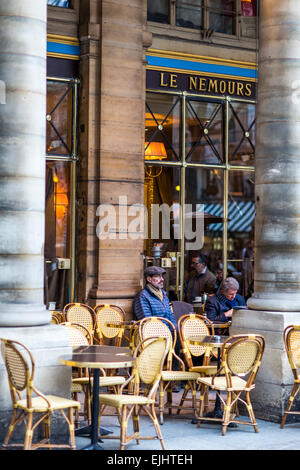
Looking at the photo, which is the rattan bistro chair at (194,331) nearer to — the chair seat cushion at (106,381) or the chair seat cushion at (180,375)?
the chair seat cushion at (180,375)

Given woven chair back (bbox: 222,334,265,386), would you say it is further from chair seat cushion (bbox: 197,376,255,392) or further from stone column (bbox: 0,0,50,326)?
stone column (bbox: 0,0,50,326)

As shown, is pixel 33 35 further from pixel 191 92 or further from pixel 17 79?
pixel 191 92

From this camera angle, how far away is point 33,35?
7527mm

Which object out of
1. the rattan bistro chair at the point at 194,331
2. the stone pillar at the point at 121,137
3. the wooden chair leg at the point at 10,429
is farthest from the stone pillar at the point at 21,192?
the stone pillar at the point at 121,137

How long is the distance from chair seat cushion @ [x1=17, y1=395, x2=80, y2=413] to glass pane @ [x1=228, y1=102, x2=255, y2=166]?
7.78 meters

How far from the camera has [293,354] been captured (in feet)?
28.5

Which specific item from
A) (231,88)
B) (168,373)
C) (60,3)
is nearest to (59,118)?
(60,3)

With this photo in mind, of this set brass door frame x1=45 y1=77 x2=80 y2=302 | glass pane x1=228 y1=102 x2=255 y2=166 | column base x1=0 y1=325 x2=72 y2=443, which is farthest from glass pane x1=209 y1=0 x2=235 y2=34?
column base x1=0 y1=325 x2=72 y2=443

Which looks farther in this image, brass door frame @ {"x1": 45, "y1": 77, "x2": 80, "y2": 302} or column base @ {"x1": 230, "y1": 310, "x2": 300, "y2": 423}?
brass door frame @ {"x1": 45, "y1": 77, "x2": 80, "y2": 302}

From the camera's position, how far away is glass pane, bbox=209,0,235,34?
543 inches

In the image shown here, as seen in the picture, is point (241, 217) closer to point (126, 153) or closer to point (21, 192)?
point (126, 153)
